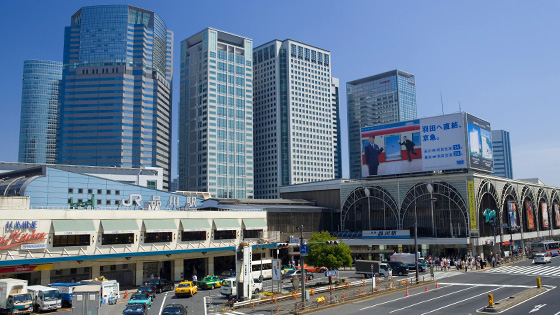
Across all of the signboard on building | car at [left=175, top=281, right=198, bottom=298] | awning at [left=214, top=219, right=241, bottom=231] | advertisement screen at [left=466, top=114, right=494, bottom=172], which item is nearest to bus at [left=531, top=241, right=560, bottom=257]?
advertisement screen at [left=466, top=114, right=494, bottom=172]

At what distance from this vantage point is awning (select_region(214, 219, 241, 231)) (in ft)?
211

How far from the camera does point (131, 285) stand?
55438mm

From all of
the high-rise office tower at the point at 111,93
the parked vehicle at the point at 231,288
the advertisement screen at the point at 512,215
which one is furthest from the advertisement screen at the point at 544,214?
the high-rise office tower at the point at 111,93

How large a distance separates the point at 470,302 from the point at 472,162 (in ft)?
165

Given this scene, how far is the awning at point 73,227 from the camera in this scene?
4788 cm

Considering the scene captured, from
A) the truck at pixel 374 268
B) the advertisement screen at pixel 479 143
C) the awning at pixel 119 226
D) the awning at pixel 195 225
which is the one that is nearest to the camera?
the awning at pixel 119 226

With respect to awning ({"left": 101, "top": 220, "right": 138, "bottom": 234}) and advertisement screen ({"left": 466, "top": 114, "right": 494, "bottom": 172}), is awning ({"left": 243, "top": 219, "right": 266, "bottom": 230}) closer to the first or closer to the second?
awning ({"left": 101, "top": 220, "right": 138, "bottom": 234})

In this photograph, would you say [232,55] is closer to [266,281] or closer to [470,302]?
[266,281]

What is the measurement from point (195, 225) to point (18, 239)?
21.3m

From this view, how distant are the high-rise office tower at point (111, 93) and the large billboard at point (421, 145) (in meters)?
115

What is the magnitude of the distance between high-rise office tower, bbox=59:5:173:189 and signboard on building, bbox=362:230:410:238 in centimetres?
11964

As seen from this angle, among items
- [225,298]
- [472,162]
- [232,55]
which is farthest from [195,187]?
[225,298]

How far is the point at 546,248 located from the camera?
80312 mm

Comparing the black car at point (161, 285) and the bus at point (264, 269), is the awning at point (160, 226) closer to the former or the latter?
the black car at point (161, 285)
